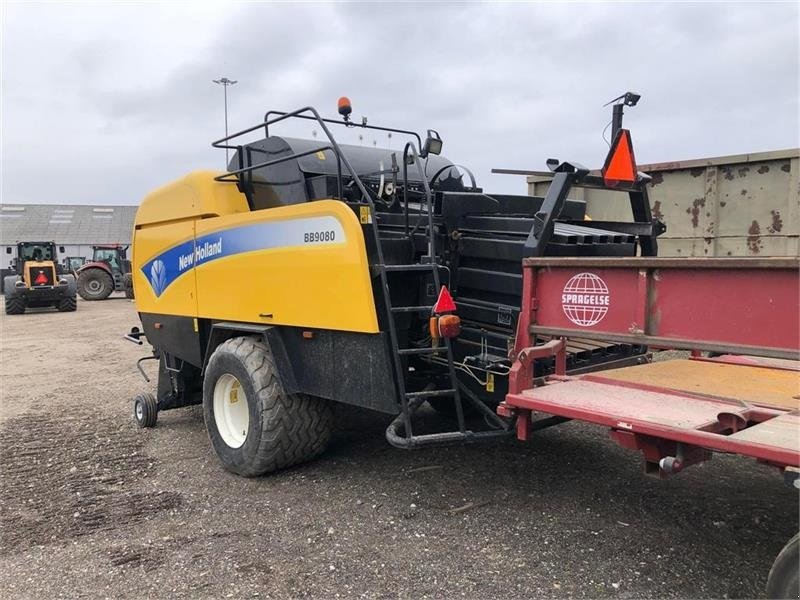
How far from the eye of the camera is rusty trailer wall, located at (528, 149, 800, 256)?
580cm

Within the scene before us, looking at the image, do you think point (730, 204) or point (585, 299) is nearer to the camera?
point (585, 299)

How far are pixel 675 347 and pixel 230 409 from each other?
10.9ft

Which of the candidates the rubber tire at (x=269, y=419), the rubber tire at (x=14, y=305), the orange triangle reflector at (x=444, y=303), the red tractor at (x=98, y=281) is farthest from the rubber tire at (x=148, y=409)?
the red tractor at (x=98, y=281)

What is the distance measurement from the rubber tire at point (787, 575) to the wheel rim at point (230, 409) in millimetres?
3468

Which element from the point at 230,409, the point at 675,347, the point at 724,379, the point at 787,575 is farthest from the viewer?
the point at 230,409

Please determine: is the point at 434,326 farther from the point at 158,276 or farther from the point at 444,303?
the point at 158,276

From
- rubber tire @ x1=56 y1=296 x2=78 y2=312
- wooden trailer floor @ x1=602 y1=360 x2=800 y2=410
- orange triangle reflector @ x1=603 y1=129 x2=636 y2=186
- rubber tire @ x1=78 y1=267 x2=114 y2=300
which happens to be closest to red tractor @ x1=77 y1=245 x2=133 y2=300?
rubber tire @ x1=78 y1=267 x2=114 y2=300

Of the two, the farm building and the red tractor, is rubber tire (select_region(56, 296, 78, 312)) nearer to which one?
the red tractor

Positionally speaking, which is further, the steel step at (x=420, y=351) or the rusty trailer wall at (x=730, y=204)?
the rusty trailer wall at (x=730, y=204)

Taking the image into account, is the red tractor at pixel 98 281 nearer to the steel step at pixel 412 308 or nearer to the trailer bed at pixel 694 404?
the steel step at pixel 412 308

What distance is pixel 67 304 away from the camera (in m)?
20.5

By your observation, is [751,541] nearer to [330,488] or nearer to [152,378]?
[330,488]

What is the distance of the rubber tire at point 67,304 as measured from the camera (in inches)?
803

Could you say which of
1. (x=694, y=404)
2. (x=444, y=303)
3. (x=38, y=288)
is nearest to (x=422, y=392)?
(x=444, y=303)
